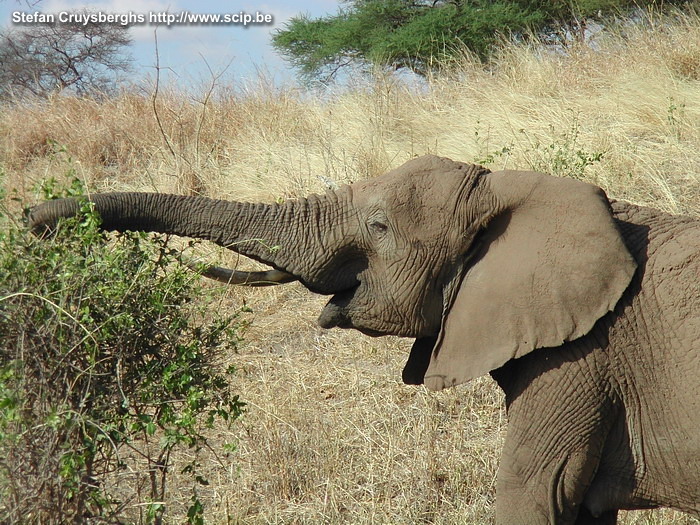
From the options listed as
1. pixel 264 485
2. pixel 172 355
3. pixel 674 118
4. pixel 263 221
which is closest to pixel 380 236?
pixel 263 221

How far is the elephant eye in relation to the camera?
3842 mm

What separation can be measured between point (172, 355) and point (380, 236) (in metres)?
0.95

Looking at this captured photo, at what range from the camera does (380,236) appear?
152 inches

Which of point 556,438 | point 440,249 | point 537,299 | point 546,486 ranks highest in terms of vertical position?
point 440,249

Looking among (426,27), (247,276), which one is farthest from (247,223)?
(426,27)

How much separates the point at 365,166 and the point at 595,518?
580 cm

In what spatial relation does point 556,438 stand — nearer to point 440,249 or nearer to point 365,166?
point 440,249

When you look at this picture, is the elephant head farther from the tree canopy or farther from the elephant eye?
the tree canopy

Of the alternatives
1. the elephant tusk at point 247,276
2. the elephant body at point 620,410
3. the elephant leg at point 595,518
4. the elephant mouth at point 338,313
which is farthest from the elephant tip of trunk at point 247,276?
the elephant leg at point 595,518

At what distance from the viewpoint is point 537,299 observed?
3.56m

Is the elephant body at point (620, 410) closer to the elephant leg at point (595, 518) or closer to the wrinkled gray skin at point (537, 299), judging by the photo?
the wrinkled gray skin at point (537, 299)

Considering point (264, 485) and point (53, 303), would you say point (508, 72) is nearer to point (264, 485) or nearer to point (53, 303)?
point (264, 485)

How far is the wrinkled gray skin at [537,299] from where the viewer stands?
3518 mm

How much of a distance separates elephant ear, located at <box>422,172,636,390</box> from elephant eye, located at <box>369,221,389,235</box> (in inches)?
14.3
